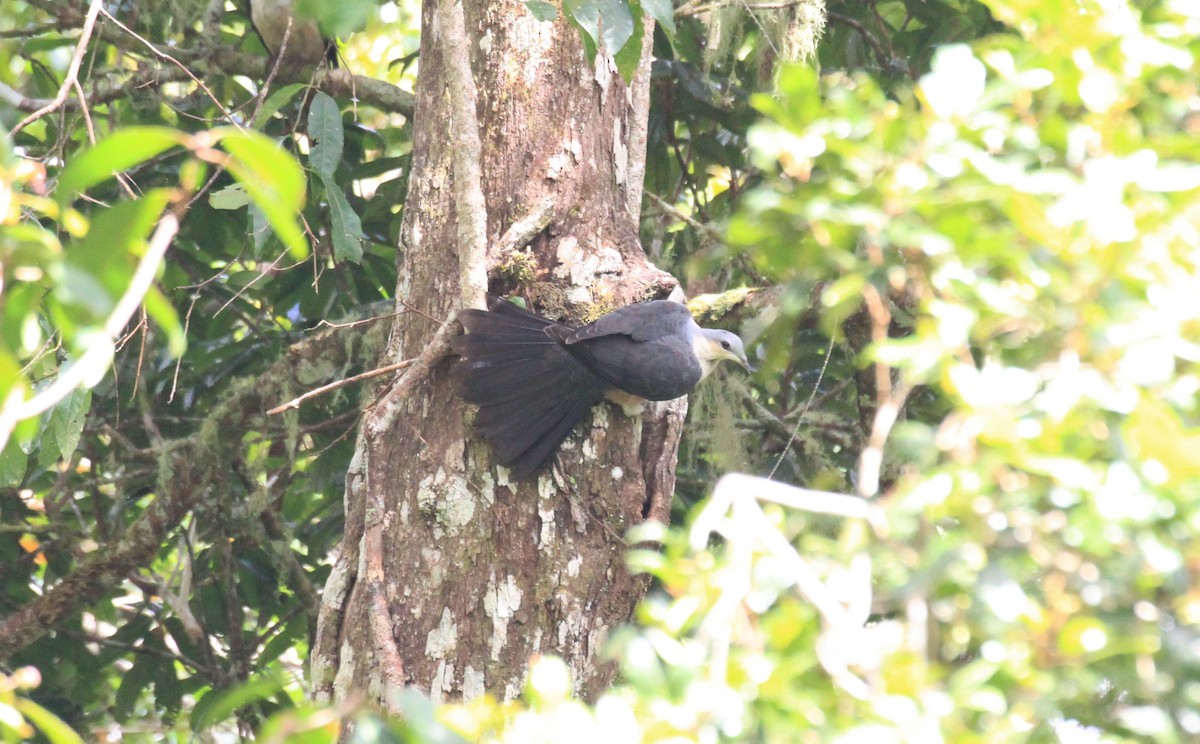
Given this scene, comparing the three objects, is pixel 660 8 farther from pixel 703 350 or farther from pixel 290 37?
pixel 290 37

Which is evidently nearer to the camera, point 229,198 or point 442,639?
point 442,639

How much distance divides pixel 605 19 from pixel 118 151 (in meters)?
1.49

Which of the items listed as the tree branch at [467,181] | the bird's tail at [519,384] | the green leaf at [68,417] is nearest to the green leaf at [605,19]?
the tree branch at [467,181]

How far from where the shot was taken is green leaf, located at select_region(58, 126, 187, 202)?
106 centimetres

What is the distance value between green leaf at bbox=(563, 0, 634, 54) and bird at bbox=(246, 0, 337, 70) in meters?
2.81

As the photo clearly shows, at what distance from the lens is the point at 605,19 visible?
2389 millimetres

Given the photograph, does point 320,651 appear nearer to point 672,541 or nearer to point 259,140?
point 672,541

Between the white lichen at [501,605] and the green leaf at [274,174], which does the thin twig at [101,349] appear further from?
the white lichen at [501,605]

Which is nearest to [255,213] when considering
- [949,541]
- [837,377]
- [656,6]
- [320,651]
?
[320,651]

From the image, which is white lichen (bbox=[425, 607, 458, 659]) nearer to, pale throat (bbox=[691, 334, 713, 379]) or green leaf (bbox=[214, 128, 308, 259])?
pale throat (bbox=[691, 334, 713, 379])

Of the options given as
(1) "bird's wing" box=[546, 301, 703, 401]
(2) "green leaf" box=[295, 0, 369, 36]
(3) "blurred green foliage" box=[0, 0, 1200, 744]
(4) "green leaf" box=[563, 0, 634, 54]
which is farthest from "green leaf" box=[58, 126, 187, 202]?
(1) "bird's wing" box=[546, 301, 703, 401]

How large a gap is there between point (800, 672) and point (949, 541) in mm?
211

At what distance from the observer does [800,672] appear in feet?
3.88

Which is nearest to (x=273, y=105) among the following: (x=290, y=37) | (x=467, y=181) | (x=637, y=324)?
(x=467, y=181)
